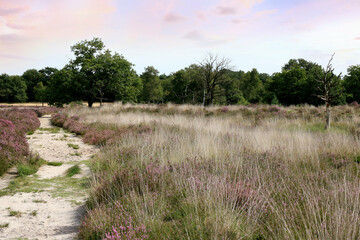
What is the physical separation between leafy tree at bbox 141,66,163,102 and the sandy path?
57.2m

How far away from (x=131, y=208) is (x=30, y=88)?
4156 inches

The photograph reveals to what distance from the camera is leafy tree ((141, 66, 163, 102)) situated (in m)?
65.2

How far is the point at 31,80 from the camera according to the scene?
96.1 m

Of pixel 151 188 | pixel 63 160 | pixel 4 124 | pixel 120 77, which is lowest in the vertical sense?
pixel 63 160

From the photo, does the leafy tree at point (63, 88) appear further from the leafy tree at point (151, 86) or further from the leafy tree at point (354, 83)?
→ the leafy tree at point (354, 83)

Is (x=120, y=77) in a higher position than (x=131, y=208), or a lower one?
higher

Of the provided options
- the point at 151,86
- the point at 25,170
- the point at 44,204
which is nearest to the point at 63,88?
the point at 25,170

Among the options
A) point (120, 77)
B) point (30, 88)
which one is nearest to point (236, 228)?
point (120, 77)

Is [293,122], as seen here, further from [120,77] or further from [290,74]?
[290,74]

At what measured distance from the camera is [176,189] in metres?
4.48

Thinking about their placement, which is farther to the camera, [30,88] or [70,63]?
[30,88]

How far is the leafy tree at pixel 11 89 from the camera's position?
79.7m

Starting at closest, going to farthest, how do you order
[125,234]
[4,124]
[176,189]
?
1. [125,234]
2. [176,189]
3. [4,124]

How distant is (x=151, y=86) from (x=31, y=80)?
58089 mm
